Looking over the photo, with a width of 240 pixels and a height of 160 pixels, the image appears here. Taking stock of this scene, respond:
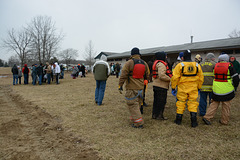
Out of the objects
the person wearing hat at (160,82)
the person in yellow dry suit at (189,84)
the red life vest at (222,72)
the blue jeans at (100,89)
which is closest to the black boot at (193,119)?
the person in yellow dry suit at (189,84)

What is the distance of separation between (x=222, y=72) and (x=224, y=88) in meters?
0.41

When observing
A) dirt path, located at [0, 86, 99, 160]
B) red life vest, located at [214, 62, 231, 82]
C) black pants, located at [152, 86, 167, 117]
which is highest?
red life vest, located at [214, 62, 231, 82]

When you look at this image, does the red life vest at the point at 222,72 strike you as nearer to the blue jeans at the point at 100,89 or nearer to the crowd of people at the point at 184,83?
the crowd of people at the point at 184,83

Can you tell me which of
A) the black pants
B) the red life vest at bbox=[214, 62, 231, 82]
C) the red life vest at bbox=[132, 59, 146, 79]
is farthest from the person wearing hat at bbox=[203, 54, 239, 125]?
the red life vest at bbox=[132, 59, 146, 79]

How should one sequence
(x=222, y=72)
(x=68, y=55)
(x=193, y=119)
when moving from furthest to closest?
(x=68, y=55)
(x=222, y=72)
(x=193, y=119)

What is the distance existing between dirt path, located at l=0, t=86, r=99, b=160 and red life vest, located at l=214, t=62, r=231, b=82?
11.8 ft

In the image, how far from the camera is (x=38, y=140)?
3.41m

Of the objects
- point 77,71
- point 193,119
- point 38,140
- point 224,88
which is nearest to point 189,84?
point 193,119

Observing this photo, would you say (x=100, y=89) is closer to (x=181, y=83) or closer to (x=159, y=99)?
(x=159, y=99)

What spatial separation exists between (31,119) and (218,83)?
534 cm

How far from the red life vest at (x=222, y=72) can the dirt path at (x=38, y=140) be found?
11.8ft

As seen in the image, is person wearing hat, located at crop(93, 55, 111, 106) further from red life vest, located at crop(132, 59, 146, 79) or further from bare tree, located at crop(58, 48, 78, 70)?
bare tree, located at crop(58, 48, 78, 70)

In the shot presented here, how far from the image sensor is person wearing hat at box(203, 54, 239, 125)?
409 centimetres

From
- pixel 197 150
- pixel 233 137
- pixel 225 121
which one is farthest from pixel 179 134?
pixel 225 121
